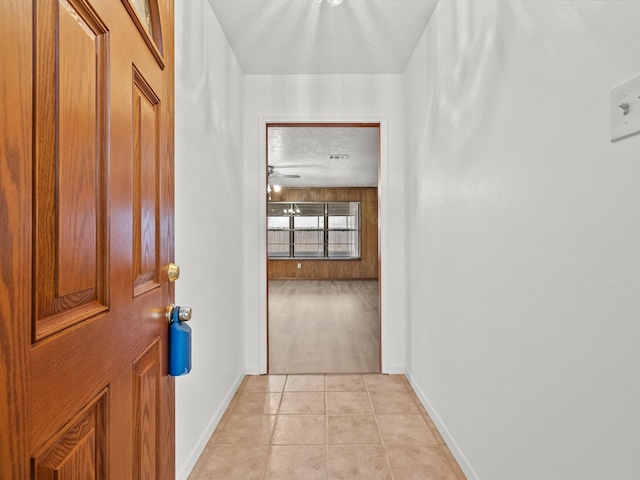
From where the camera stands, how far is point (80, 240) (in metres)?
0.60

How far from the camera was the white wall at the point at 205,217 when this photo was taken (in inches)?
63.6

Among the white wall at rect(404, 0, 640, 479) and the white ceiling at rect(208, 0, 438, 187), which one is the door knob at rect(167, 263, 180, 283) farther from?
the white ceiling at rect(208, 0, 438, 187)

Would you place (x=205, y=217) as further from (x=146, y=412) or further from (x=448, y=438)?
(x=448, y=438)

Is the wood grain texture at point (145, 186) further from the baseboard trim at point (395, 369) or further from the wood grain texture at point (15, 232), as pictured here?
the baseboard trim at point (395, 369)

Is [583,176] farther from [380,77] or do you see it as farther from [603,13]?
[380,77]

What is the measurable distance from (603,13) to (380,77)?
219 centimetres

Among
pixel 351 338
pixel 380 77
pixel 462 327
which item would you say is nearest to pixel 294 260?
pixel 351 338

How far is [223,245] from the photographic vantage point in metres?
2.29

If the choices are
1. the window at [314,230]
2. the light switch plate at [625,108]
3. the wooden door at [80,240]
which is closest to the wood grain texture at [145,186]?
the wooden door at [80,240]

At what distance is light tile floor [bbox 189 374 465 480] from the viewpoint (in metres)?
1.72

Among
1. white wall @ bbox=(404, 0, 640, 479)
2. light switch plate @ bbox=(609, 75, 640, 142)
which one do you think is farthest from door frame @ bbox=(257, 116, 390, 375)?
light switch plate @ bbox=(609, 75, 640, 142)

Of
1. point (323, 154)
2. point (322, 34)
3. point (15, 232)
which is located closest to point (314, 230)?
point (323, 154)

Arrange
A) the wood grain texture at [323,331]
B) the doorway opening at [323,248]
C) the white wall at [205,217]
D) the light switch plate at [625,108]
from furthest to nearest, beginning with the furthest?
1. the doorway opening at [323,248]
2. the wood grain texture at [323,331]
3. the white wall at [205,217]
4. the light switch plate at [625,108]

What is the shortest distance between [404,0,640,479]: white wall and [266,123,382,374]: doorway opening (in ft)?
4.11
